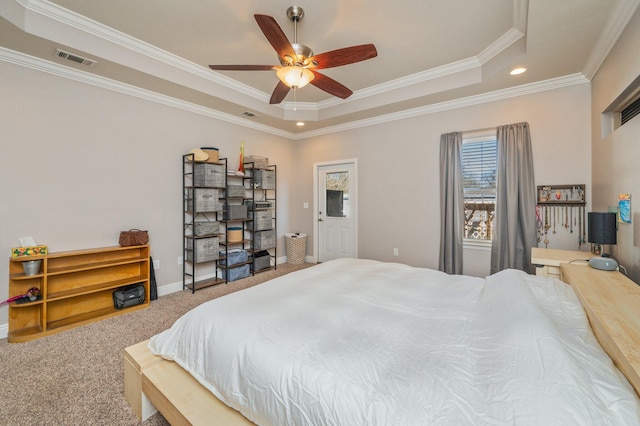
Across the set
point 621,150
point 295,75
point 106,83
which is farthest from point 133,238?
Result: point 621,150

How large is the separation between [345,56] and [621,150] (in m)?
2.39

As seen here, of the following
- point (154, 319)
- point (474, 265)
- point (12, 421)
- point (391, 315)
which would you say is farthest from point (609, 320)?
point (154, 319)

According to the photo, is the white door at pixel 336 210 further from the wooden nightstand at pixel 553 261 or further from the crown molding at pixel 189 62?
the wooden nightstand at pixel 553 261

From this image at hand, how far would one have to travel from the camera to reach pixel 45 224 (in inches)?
107

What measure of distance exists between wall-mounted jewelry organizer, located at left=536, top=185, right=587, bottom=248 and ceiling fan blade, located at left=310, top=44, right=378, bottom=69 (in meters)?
2.70

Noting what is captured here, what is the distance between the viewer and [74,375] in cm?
195

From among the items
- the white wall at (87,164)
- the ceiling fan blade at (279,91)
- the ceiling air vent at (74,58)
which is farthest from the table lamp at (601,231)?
the ceiling air vent at (74,58)

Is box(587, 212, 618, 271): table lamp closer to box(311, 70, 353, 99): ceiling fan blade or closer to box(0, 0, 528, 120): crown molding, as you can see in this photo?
box(0, 0, 528, 120): crown molding

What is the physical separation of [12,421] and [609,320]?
3080mm

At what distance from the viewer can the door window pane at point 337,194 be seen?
4.94 metres

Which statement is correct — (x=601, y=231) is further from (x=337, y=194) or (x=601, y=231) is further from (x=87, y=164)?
(x=87, y=164)

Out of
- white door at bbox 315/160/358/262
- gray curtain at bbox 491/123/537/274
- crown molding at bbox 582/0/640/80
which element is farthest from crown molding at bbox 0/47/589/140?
white door at bbox 315/160/358/262

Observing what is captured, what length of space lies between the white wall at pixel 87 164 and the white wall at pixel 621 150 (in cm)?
446

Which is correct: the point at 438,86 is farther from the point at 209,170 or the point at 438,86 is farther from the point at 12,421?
the point at 12,421
